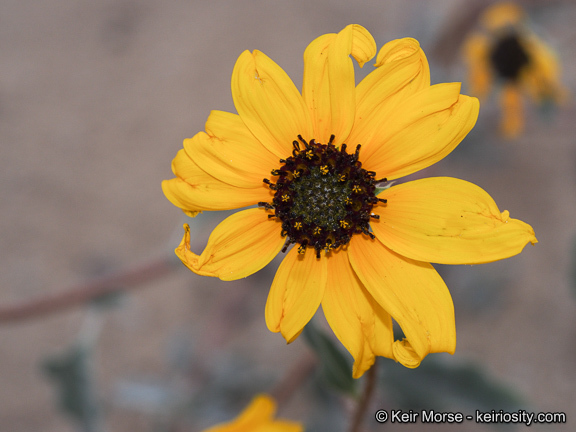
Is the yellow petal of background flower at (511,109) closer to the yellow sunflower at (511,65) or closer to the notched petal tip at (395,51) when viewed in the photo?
the yellow sunflower at (511,65)

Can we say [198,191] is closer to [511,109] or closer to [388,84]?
[388,84]

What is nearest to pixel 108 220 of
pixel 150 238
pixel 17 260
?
pixel 150 238

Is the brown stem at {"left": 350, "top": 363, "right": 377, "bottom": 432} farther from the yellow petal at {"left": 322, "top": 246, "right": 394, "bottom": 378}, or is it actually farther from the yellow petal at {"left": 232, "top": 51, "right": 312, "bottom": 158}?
the yellow petal at {"left": 232, "top": 51, "right": 312, "bottom": 158}

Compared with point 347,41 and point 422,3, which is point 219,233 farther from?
point 422,3

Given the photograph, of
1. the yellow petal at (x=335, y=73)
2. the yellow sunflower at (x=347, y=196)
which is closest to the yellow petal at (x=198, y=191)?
the yellow sunflower at (x=347, y=196)

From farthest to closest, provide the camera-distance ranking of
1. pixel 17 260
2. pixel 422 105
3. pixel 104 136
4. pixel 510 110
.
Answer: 1. pixel 104 136
2. pixel 17 260
3. pixel 510 110
4. pixel 422 105

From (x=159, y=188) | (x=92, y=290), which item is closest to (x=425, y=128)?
(x=92, y=290)
